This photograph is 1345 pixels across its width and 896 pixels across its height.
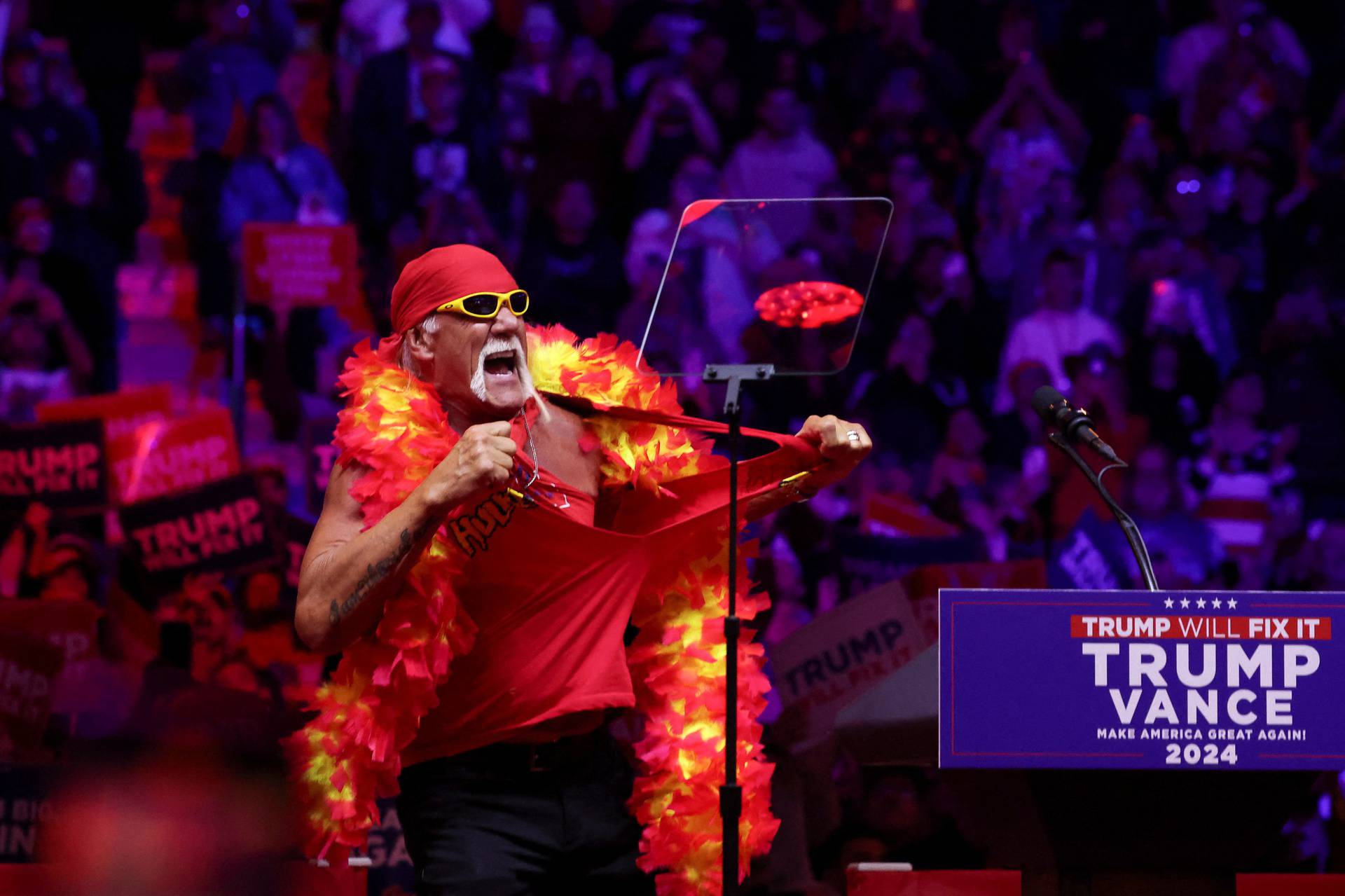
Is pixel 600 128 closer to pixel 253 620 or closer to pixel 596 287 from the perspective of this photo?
pixel 596 287

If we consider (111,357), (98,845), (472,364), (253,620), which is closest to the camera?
(472,364)

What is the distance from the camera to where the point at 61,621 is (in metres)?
4.55

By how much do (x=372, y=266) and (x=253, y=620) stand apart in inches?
66.4

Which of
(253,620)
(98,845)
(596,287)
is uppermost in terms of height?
(596,287)

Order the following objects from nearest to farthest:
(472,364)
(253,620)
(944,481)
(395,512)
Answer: (395,512) → (472,364) → (253,620) → (944,481)

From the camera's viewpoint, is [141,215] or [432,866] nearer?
[432,866]

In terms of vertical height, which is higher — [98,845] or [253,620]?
[253,620]

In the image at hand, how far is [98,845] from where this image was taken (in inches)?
125

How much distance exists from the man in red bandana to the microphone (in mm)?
286

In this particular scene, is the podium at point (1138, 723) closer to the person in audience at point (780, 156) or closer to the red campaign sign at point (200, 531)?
the red campaign sign at point (200, 531)

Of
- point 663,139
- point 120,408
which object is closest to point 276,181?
point 120,408

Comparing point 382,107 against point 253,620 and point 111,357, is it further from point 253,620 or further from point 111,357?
point 253,620

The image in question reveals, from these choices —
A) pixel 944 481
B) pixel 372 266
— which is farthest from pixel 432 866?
pixel 372 266

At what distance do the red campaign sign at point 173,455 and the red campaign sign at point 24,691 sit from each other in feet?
3.89
